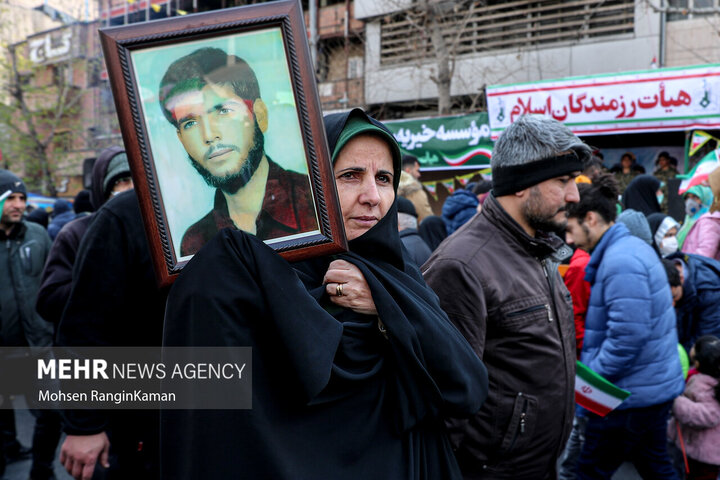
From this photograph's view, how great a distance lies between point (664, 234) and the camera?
4.99m

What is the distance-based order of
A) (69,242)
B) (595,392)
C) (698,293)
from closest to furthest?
(595,392) < (69,242) < (698,293)

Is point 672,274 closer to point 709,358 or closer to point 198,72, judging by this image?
point 709,358

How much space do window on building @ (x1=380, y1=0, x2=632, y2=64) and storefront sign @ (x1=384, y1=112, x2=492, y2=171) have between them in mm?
3639

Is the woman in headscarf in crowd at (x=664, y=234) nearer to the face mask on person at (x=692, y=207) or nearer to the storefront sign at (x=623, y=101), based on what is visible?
the face mask on person at (x=692, y=207)

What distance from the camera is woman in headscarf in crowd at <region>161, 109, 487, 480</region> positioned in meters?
1.18

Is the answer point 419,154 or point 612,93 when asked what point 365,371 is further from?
point 419,154

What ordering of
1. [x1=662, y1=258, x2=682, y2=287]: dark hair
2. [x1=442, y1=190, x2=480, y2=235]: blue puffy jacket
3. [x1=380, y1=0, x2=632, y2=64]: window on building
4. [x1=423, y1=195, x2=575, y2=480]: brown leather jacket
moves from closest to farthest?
[x1=423, y1=195, x2=575, y2=480]: brown leather jacket, [x1=662, y1=258, x2=682, y2=287]: dark hair, [x1=442, y1=190, x2=480, y2=235]: blue puffy jacket, [x1=380, y1=0, x2=632, y2=64]: window on building

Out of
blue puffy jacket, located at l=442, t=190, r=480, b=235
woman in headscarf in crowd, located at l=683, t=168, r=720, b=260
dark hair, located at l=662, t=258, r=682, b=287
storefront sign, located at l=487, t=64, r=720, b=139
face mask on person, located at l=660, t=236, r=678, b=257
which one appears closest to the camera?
dark hair, located at l=662, t=258, r=682, b=287

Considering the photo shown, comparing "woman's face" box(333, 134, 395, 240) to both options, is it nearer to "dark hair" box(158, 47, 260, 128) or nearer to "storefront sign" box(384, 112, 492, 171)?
"dark hair" box(158, 47, 260, 128)

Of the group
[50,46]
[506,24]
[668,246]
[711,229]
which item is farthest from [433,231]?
[50,46]

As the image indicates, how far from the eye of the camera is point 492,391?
2152mm

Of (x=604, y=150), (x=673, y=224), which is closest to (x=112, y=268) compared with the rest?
(x=673, y=224)

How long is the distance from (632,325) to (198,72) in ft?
8.54

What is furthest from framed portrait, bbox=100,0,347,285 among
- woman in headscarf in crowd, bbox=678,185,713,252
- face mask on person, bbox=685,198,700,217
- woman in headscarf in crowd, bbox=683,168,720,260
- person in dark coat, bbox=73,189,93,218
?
face mask on person, bbox=685,198,700,217
